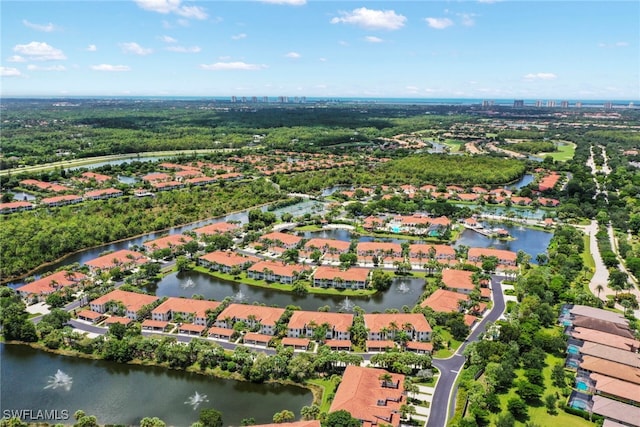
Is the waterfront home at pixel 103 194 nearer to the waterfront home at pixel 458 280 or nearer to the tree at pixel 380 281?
the tree at pixel 380 281

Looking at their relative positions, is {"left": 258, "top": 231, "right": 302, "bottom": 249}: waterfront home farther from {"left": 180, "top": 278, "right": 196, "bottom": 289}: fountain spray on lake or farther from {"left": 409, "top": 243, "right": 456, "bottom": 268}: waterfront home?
{"left": 409, "top": 243, "right": 456, "bottom": 268}: waterfront home

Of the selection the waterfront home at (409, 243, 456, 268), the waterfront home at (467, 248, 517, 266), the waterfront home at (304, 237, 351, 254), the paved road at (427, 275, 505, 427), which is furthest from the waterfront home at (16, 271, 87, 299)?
the waterfront home at (467, 248, 517, 266)

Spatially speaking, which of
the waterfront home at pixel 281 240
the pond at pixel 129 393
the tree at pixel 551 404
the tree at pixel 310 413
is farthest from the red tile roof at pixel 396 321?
the waterfront home at pixel 281 240

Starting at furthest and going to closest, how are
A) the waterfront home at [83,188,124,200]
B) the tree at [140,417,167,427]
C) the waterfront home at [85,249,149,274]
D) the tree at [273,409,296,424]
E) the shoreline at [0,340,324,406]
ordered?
the waterfront home at [83,188,124,200] < the waterfront home at [85,249,149,274] < the shoreline at [0,340,324,406] < the tree at [273,409,296,424] < the tree at [140,417,167,427]

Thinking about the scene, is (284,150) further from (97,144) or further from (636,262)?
(636,262)

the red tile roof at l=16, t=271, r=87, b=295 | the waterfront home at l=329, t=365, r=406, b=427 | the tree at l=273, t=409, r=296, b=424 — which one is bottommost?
the tree at l=273, t=409, r=296, b=424

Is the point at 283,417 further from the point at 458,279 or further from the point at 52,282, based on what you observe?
the point at 52,282
